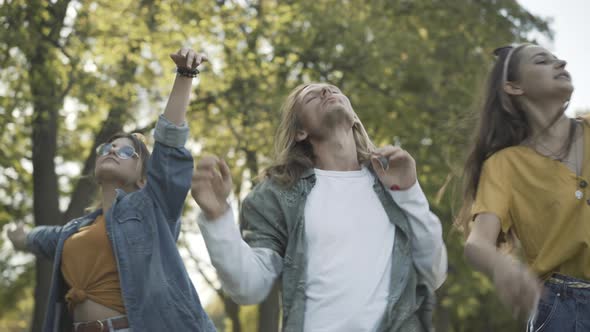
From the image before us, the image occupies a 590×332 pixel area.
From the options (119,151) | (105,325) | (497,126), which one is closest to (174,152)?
(119,151)

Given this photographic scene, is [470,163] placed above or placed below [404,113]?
above

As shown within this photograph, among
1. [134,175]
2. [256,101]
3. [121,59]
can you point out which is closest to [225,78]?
[256,101]

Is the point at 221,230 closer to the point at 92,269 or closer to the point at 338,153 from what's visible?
the point at 338,153

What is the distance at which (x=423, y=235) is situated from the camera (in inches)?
147

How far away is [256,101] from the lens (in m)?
12.2

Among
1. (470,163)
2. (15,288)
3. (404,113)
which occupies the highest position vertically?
(470,163)

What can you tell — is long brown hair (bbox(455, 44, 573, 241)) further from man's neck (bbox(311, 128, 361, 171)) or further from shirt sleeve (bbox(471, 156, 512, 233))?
man's neck (bbox(311, 128, 361, 171))

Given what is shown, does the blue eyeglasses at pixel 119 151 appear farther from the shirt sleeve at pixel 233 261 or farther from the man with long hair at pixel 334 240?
the shirt sleeve at pixel 233 261

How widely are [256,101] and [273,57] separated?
2.49 feet

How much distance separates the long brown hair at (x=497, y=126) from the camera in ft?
12.2

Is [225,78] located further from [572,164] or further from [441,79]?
[572,164]

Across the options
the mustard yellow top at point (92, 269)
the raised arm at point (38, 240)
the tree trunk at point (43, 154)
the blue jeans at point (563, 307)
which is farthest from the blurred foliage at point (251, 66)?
the blue jeans at point (563, 307)

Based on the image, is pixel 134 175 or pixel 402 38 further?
pixel 402 38

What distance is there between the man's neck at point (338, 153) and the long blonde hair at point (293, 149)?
0.20 ft
